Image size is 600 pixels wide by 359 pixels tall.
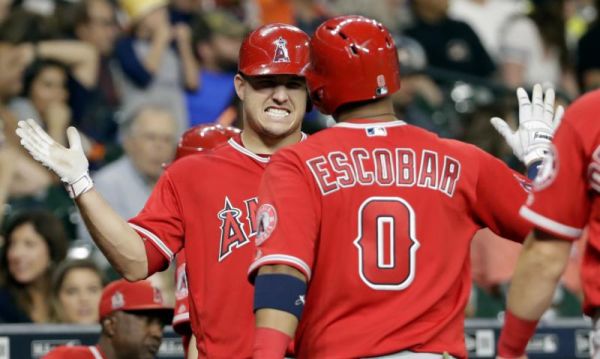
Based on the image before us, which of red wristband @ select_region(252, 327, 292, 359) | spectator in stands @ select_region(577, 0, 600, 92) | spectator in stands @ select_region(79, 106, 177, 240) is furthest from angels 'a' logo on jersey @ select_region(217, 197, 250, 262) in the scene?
spectator in stands @ select_region(577, 0, 600, 92)

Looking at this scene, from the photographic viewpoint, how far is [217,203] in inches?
198

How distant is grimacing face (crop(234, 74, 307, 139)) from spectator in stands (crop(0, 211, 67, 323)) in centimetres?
301

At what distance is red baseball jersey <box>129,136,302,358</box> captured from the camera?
4.92 m

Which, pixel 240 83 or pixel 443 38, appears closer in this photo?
pixel 240 83

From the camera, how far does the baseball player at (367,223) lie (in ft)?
13.6

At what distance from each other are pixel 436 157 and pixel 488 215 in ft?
0.82

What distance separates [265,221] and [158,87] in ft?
19.5

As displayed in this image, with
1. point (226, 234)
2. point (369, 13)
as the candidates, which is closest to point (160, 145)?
point (369, 13)

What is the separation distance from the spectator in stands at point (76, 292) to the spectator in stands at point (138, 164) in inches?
38.3

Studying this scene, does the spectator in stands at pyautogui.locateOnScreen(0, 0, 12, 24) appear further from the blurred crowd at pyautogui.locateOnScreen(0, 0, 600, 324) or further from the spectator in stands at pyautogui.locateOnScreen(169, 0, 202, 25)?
the spectator in stands at pyautogui.locateOnScreen(169, 0, 202, 25)

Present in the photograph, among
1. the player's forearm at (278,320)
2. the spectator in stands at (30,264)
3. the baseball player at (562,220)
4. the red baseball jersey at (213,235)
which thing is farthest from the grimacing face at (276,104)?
the spectator in stands at (30,264)

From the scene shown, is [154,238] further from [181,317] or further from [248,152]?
[181,317]

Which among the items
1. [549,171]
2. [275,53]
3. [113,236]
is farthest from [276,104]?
[549,171]

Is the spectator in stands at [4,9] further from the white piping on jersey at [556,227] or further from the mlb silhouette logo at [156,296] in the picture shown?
the white piping on jersey at [556,227]
